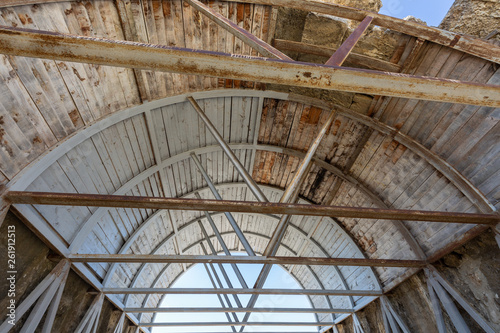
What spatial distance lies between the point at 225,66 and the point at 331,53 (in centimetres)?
382

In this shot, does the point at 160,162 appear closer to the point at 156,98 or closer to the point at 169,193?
the point at 169,193

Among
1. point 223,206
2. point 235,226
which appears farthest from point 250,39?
point 235,226

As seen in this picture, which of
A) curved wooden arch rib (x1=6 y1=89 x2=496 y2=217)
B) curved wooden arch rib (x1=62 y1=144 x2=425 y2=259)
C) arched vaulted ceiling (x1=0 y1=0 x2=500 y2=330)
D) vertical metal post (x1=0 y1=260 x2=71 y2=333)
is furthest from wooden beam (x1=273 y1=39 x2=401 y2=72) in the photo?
vertical metal post (x1=0 y1=260 x2=71 y2=333)

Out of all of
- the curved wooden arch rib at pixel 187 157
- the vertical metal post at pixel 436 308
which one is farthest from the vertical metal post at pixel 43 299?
the vertical metal post at pixel 436 308

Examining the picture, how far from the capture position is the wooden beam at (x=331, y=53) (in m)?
4.72

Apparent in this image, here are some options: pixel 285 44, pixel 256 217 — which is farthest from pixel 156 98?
pixel 256 217

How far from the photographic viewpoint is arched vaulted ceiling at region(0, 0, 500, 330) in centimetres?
333

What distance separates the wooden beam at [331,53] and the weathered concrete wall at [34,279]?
17.0ft

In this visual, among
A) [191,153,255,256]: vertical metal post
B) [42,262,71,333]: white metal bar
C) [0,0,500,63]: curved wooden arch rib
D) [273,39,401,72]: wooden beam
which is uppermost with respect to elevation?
[273,39,401,72]: wooden beam

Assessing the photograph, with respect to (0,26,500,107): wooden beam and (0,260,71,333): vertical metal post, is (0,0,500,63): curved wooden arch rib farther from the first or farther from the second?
(0,260,71,333): vertical metal post

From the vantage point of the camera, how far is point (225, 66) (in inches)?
73.8

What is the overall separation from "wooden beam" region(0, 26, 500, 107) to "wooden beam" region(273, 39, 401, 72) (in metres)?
3.11

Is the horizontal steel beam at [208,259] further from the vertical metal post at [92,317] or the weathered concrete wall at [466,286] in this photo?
the vertical metal post at [92,317]

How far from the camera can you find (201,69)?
189cm
